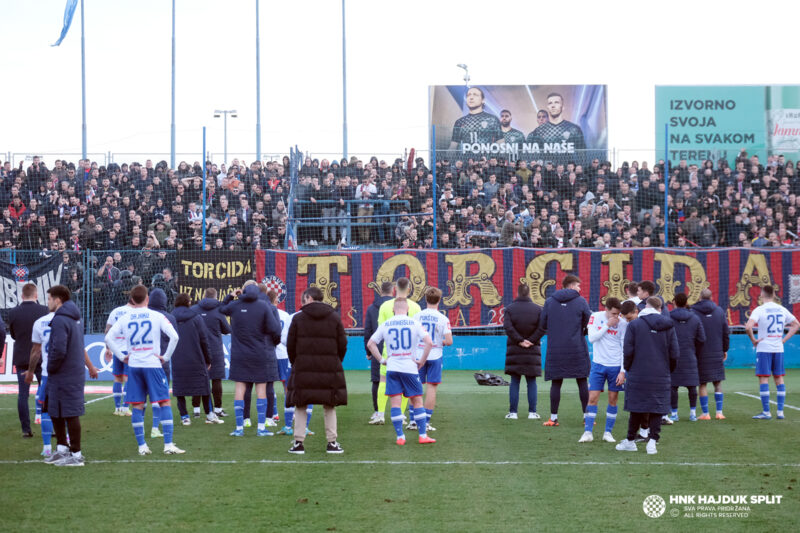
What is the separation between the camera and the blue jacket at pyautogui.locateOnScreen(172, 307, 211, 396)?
1346cm

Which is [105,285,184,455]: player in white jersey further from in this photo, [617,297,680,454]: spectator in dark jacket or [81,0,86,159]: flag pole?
[81,0,86,159]: flag pole

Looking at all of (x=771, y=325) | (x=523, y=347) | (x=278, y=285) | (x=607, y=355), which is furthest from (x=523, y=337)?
(x=278, y=285)

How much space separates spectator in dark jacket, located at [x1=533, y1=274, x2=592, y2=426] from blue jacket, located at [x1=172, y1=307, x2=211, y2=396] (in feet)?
16.6

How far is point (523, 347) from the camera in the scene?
46.3 feet

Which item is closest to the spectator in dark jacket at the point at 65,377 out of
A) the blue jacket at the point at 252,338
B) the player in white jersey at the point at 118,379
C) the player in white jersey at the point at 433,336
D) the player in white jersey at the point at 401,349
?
the blue jacket at the point at 252,338

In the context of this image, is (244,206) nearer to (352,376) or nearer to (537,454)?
(352,376)

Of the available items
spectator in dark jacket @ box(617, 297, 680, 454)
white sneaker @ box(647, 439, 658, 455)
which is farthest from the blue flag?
white sneaker @ box(647, 439, 658, 455)

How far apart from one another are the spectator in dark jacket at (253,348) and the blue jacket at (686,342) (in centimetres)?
589

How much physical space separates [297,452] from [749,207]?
17.6 metres

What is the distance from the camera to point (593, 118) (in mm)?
41938

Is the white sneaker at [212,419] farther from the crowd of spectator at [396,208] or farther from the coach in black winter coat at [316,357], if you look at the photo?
the crowd of spectator at [396,208]

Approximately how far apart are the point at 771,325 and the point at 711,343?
988 mm

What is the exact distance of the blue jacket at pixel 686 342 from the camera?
13.7 meters

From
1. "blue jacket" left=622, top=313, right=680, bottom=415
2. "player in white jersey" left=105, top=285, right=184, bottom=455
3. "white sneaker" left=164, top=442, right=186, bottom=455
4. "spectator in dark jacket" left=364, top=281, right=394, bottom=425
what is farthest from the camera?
"spectator in dark jacket" left=364, top=281, right=394, bottom=425
